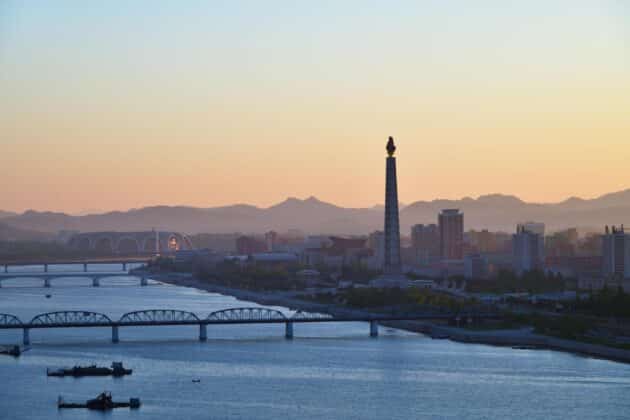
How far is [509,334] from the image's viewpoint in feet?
87.8

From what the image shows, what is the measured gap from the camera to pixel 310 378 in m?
20.6

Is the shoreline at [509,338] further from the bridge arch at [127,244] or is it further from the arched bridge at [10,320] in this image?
the bridge arch at [127,244]

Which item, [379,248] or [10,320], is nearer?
[10,320]

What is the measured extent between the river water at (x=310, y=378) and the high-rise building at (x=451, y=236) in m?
32.9

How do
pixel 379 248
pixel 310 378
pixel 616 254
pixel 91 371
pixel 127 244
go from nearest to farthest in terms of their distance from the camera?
pixel 310 378, pixel 91 371, pixel 616 254, pixel 379 248, pixel 127 244

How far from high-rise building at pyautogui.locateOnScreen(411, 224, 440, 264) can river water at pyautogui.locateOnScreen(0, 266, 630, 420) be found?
3250 cm

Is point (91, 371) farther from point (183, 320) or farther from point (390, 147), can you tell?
point (390, 147)

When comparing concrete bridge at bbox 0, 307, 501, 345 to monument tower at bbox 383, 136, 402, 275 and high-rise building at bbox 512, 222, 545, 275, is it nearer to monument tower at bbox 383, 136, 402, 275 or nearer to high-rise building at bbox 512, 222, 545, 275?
monument tower at bbox 383, 136, 402, 275

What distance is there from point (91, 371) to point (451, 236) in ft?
139

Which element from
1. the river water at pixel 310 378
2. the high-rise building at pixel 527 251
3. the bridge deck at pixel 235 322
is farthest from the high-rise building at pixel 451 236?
the river water at pixel 310 378

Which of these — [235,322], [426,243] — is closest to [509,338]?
[235,322]

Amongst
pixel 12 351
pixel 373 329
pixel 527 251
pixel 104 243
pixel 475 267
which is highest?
pixel 104 243

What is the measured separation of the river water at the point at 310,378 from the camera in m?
17.9

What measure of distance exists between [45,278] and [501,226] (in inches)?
4250
